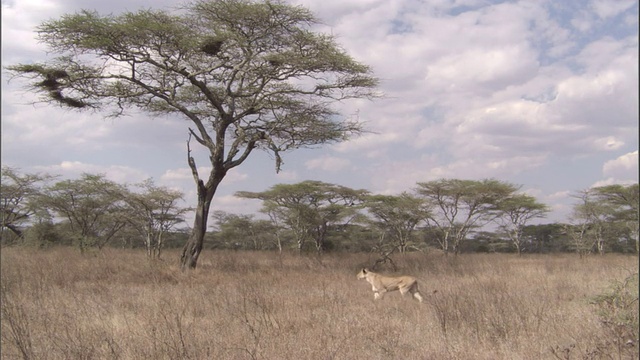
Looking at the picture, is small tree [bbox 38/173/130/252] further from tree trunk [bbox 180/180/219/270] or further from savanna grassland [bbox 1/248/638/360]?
savanna grassland [bbox 1/248/638/360]

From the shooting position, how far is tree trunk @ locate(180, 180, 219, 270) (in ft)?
42.3

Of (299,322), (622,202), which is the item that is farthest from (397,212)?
(299,322)

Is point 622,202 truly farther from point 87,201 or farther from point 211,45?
point 87,201

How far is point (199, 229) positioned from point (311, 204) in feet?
48.5

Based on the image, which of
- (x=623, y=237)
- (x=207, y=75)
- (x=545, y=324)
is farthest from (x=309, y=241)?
(x=545, y=324)

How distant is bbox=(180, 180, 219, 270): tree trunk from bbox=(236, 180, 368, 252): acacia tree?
43.2 feet

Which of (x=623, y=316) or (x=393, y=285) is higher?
(x=623, y=316)

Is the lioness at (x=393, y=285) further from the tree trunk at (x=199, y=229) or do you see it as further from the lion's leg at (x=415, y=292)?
the tree trunk at (x=199, y=229)

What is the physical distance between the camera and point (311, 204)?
90.4ft

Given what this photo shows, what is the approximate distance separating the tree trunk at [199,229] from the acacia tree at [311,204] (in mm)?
13180

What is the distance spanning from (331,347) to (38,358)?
2.78 m

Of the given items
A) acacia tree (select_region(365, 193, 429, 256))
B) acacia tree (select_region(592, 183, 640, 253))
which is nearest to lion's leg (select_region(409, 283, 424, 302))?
acacia tree (select_region(365, 193, 429, 256))

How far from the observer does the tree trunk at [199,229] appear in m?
12.9

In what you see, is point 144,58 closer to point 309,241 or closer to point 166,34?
point 166,34
